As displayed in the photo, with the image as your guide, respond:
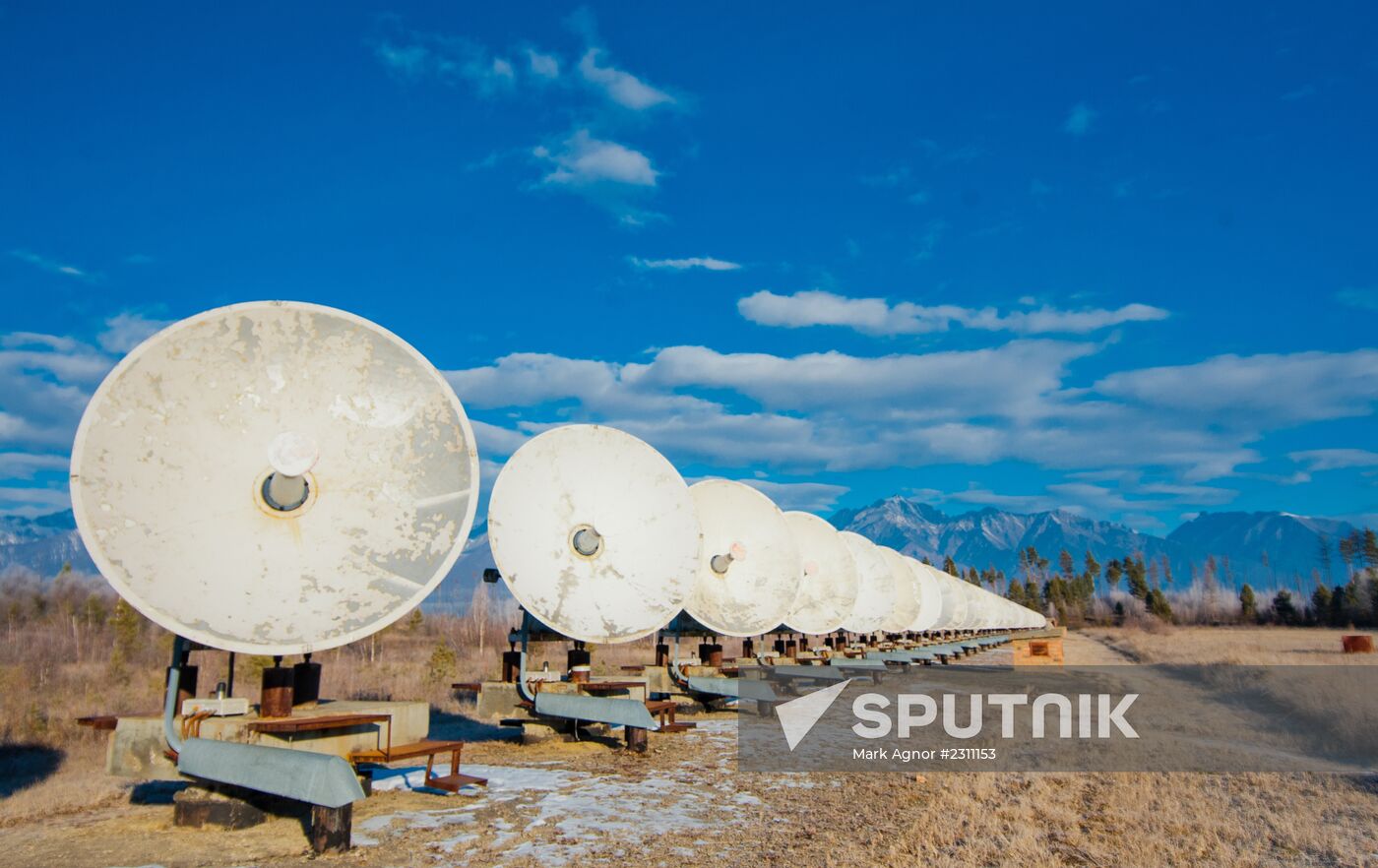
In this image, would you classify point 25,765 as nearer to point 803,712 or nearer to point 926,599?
point 803,712

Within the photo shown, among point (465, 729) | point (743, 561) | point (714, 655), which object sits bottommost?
point (465, 729)

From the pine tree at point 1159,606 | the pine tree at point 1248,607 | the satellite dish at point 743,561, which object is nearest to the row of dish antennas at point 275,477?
the satellite dish at point 743,561

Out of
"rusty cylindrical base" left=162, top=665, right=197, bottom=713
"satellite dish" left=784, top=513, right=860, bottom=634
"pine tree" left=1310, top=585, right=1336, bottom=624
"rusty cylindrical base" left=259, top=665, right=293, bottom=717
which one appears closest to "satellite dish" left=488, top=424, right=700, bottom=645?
"rusty cylindrical base" left=259, top=665, right=293, bottom=717

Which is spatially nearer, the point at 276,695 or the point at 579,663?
the point at 276,695

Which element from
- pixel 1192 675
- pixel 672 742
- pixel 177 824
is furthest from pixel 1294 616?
pixel 177 824

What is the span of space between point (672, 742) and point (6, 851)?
887cm

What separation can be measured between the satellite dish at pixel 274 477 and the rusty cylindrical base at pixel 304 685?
61.4 inches

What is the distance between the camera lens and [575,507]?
1434 centimetres

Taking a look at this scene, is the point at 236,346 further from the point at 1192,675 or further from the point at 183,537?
the point at 1192,675

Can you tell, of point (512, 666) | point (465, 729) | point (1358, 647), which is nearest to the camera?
point (512, 666)

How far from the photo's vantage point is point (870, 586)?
118ft

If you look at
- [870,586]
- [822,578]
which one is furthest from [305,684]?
[870,586]

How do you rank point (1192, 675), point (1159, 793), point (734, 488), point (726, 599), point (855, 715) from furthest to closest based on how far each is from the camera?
point (1192, 675)
point (734, 488)
point (726, 599)
point (855, 715)
point (1159, 793)

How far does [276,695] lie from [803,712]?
462 inches
